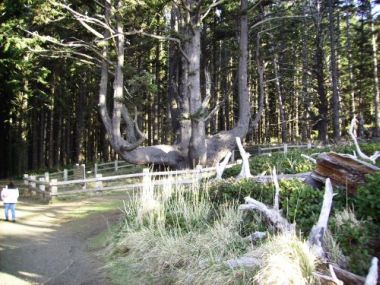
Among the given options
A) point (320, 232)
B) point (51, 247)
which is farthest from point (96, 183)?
point (320, 232)

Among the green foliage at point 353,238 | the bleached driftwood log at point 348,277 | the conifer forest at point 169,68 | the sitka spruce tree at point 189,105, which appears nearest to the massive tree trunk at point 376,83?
the conifer forest at point 169,68

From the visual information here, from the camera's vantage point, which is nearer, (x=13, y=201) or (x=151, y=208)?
(x=151, y=208)

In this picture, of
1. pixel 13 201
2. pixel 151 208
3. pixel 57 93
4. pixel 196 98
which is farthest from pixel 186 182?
pixel 57 93

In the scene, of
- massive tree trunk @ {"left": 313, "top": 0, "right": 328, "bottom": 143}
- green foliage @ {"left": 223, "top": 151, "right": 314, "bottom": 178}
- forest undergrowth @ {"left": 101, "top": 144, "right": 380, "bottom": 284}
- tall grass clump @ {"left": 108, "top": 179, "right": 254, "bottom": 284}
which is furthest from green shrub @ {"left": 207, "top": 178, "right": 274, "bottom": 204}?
massive tree trunk @ {"left": 313, "top": 0, "right": 328, "bottom": 143}

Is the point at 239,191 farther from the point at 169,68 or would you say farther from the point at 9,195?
the point at 169,68

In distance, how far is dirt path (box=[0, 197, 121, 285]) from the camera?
7.19m

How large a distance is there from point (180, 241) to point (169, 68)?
20.1m

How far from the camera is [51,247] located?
30.2 feet

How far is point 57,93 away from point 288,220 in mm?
28851

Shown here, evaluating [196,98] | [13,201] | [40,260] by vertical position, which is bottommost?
[40,260]

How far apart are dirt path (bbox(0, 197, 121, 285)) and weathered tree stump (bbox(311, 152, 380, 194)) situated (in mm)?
3905

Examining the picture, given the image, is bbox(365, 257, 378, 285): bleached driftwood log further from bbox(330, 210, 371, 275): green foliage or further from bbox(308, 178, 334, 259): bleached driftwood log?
bbox(308, 178, 334, 259): bleached driftwood log

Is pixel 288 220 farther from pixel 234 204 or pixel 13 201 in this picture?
pixel 13 201

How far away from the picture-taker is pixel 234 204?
7906 millimetres
